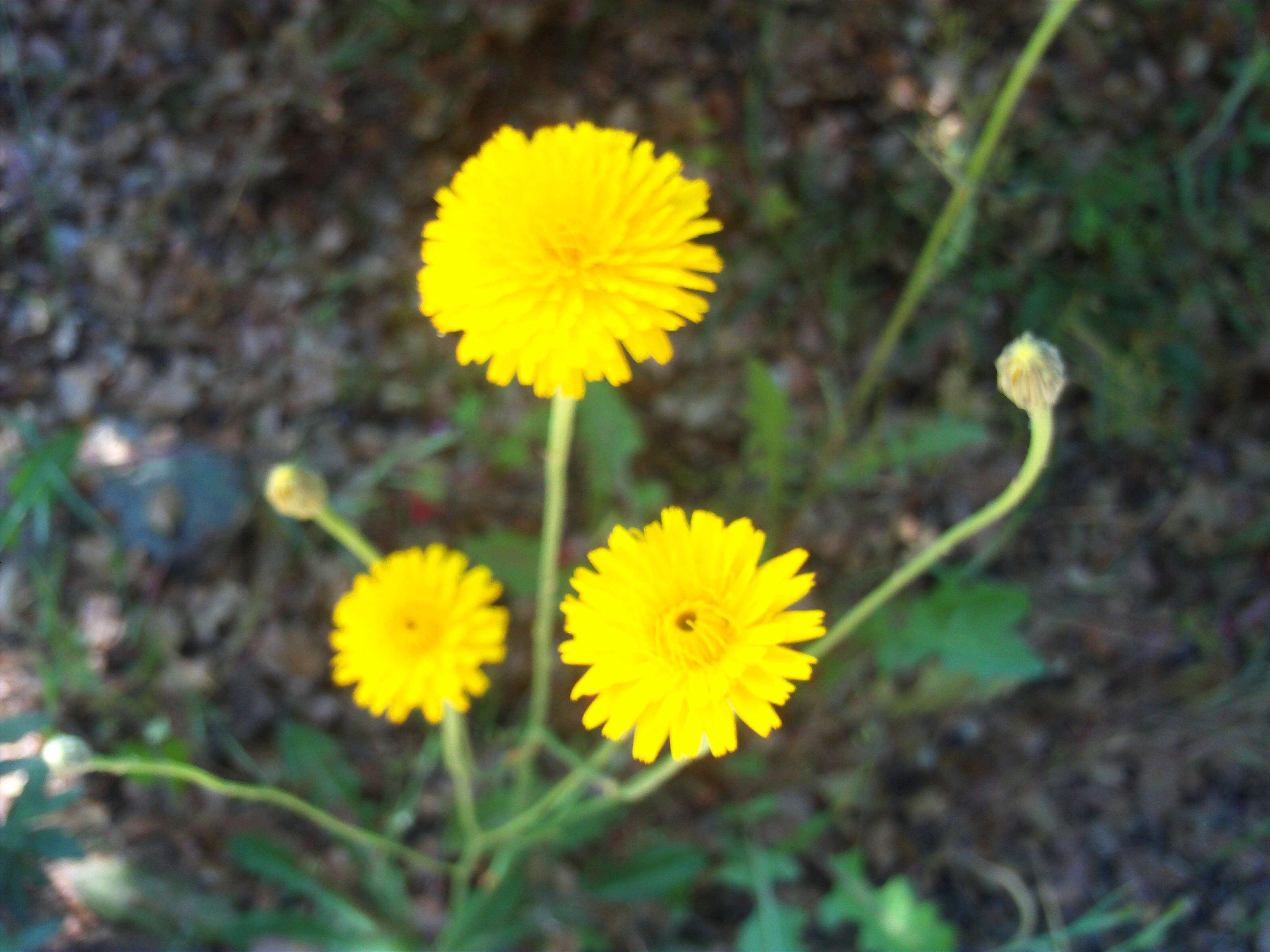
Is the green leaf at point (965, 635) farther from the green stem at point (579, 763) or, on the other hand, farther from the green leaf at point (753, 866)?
the green stem at point (579, 763)

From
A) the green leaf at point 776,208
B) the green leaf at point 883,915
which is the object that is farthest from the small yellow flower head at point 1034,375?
the green leaf at point 776,208

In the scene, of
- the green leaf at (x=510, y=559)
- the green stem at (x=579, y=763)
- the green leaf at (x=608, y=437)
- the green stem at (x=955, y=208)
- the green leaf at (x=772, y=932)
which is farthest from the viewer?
the green leaf at (x=608, y=437)

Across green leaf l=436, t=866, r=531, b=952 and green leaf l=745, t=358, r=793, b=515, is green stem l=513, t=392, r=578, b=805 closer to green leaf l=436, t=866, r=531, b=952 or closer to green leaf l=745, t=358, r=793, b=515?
green leaf l=436, t=866, r=531, b=952

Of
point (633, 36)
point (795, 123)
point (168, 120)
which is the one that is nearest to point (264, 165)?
point (168, 120)

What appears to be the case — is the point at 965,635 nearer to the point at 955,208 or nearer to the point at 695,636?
the point at 955,208

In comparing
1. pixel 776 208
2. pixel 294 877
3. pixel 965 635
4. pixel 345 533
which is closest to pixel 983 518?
pixel 965 635

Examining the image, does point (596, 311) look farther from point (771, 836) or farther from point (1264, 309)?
point (1264, 309)
